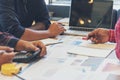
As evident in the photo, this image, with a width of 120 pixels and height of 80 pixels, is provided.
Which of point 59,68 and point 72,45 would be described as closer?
point 59,68

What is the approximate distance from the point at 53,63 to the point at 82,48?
343 mm

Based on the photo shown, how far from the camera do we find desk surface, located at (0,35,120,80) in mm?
1152

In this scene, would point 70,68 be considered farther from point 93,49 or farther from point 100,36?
point 100,36

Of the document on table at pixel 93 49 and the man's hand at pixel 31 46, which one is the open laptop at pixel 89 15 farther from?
the man's hand at pixel 31 46

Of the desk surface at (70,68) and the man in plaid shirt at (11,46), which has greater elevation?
the man in plaid shirt at (11,46)

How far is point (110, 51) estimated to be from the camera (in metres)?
1.55

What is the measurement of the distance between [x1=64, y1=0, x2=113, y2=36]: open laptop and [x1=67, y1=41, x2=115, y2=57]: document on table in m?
0.45

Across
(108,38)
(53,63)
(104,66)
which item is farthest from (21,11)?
(104,66)

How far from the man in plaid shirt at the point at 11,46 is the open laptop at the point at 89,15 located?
65 centimetres

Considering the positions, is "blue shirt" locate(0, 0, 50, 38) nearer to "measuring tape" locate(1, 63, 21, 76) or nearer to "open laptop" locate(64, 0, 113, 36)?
"open laptop" locate(64, 0, 113, 36)

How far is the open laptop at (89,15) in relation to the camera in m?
2.17

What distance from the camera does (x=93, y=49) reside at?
161cm

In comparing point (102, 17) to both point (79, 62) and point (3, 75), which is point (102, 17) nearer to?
point (79, 62)

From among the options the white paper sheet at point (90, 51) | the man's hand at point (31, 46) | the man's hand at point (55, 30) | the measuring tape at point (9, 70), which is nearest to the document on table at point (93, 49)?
the white paper sheet at point (90, 51)
